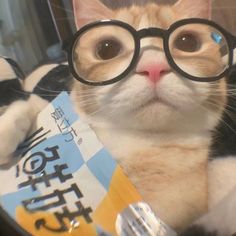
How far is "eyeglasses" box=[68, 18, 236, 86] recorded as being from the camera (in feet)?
1.27

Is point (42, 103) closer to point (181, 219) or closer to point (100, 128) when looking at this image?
point (100, 128)

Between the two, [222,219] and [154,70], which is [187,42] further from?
[222,219]

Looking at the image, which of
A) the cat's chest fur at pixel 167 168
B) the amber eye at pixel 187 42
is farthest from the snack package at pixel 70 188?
the amber eye at pixel 187 42

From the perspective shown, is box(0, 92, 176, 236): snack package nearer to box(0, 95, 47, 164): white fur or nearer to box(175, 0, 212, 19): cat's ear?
box(0, 95, 47, 164): white fur

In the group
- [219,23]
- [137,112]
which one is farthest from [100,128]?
[219,23]

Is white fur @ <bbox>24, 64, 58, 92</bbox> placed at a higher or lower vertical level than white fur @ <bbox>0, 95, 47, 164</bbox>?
higher

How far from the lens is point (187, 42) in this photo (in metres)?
0.40

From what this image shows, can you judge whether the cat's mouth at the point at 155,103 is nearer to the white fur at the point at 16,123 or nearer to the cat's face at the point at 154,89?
the cat's face at the point at 154,89

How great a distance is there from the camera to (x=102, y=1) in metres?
0.45

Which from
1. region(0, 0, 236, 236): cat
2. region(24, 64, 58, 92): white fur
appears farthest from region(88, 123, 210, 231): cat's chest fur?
region(24, 64, 58, 92): white fur

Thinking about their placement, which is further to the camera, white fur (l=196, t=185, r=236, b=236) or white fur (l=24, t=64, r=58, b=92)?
white fur (l=24, t=64, r=58, b=92)

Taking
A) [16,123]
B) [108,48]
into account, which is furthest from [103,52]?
[16,123]

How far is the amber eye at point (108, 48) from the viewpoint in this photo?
400mm

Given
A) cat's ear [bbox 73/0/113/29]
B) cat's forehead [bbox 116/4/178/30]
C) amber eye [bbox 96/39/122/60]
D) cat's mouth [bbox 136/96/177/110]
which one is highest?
cat's ear [bbox 73/0/113/29]
